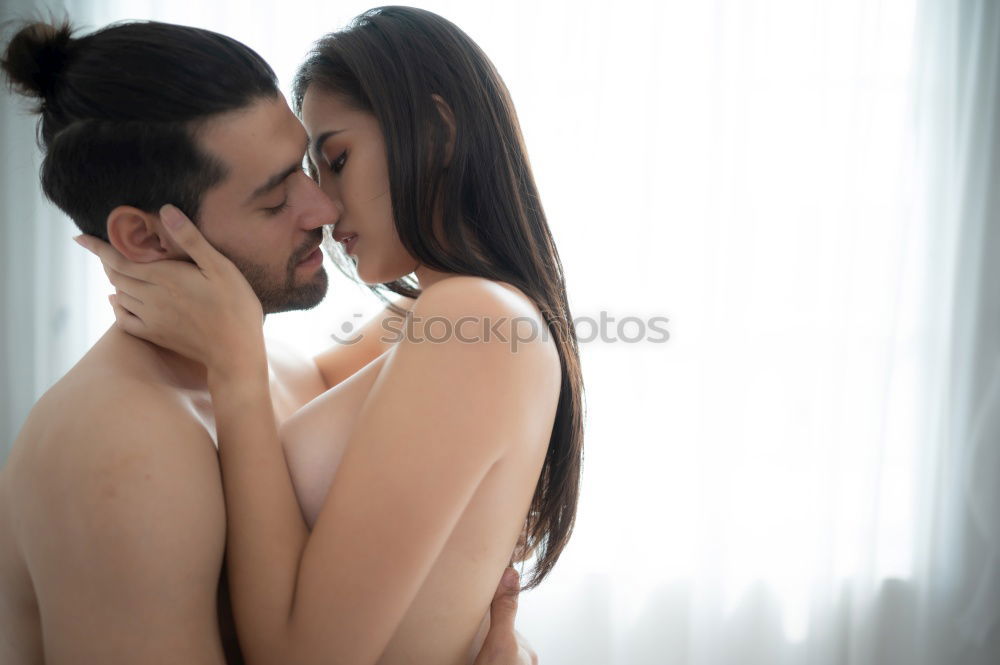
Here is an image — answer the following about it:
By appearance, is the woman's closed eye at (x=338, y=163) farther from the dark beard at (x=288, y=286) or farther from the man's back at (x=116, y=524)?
the man's back at (x=116, y=524)

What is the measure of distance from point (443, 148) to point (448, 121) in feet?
0.15

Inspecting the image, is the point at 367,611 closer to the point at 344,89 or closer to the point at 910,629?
the point at 344,89

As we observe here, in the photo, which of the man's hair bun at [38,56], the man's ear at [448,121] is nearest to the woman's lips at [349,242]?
the man's ear at [448,121]

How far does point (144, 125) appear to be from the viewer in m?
0.95

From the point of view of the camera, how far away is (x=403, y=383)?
→ 34.3 inches

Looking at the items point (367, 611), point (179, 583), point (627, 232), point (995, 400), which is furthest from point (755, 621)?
point (179, 583)

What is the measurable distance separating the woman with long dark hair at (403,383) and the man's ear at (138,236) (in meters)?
0.03

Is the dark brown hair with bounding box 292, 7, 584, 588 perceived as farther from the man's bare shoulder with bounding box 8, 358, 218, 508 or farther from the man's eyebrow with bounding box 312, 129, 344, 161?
the man's bare shoulder with bounding box 8, 358, 218, 508

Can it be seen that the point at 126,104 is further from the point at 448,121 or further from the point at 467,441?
the point at 467,441

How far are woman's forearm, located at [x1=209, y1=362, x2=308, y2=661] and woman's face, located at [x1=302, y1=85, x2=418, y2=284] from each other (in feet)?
1.05

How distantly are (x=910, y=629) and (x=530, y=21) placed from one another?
7.51 feet

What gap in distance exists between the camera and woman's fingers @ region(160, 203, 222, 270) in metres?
0.97

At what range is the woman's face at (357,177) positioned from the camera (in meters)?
1.08

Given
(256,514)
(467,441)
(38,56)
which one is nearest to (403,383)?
(467,441)
